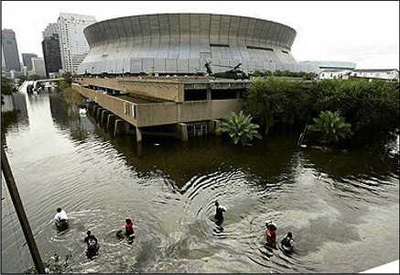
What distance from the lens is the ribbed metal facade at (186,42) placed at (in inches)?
1869

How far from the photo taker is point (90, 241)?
6.84 meters

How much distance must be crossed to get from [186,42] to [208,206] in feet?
147

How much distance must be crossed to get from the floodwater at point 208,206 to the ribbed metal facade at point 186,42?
34.8 metres

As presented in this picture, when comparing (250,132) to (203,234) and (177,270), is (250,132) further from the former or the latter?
(177,270)

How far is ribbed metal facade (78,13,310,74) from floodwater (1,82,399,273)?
34.8 m

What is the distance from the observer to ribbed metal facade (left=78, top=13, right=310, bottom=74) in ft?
156

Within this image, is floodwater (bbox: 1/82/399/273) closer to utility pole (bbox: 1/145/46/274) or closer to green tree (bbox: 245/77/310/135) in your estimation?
utility pole (bbox: 1/145/46/274)

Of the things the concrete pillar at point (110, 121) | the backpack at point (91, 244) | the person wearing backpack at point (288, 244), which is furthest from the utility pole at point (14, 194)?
the concrete pillar at point (110, 121)

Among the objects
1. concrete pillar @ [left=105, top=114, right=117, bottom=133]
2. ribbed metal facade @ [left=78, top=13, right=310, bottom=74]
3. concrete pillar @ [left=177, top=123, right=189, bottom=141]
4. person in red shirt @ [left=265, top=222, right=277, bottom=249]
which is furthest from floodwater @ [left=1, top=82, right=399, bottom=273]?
ribbed metal facade @ [left=78, top=13, right=310, bottom=74]

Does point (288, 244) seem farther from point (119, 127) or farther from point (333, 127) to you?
point (119, 127)

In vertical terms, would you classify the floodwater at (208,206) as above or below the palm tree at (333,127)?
below

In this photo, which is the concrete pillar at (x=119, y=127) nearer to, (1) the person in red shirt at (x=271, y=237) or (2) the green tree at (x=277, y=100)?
(2) the green tree at (x=277, y=100)

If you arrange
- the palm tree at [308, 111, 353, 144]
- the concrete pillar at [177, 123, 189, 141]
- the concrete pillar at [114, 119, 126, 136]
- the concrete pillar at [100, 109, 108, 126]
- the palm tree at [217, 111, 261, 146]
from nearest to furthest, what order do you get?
the palm tree at [308, 111, 353, 144] < the palm tree at [217, 111, 261, 146] < the concrete pillar at [177, 123, 189, 141] < the concrete pillar at [114, 119, 126, 136] < the concrete pillar at [100, 109, 108, 126]

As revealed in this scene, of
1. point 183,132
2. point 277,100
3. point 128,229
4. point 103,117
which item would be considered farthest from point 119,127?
point 128,229
